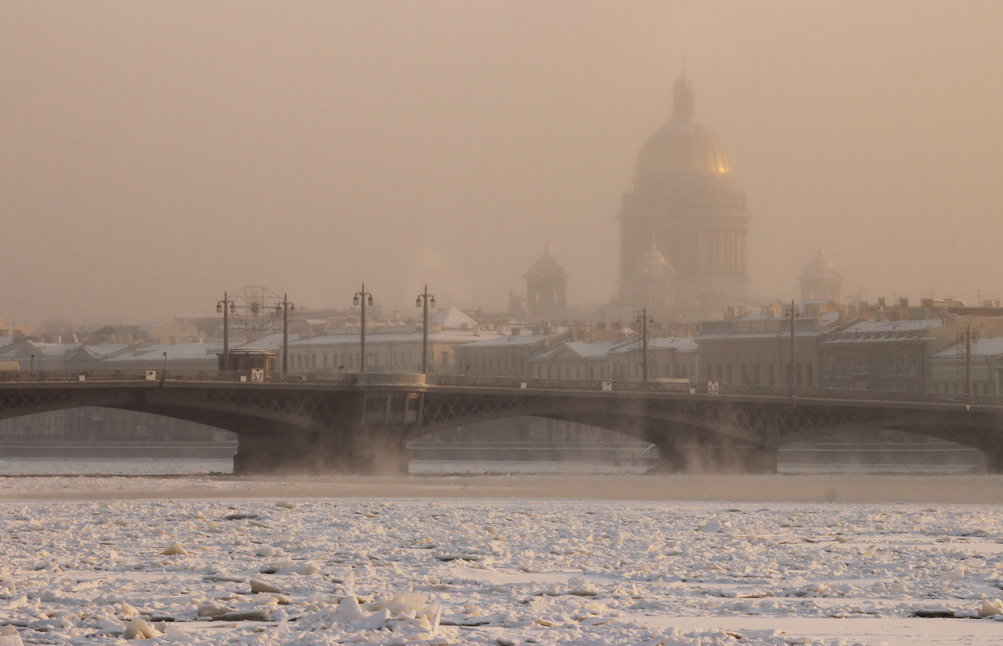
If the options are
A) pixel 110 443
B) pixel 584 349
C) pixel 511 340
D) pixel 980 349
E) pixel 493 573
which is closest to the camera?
pixel 493 573

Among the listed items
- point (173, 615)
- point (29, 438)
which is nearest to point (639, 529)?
point (173, 615)

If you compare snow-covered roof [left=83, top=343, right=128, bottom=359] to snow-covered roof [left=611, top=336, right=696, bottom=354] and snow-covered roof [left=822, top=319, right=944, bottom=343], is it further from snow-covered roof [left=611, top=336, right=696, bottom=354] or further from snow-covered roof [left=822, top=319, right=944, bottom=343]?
snow-covered roof [left=822, top=319, right=944, bottom=343]

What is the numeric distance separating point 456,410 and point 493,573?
60.5 m

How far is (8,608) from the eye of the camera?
24188mm

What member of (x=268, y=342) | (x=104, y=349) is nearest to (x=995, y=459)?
(x=268, y=342)

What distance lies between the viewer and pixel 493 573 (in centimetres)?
2955

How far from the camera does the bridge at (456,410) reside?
269 ft

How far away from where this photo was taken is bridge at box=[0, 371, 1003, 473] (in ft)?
269

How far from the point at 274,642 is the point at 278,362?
15392 centimetres

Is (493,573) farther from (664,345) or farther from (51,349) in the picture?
(51,349)

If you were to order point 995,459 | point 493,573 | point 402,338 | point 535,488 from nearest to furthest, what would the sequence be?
1. point 493,573
2. point 535,488
3. point 995,459
4. point 402,338

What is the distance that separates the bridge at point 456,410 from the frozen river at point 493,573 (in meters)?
29.8

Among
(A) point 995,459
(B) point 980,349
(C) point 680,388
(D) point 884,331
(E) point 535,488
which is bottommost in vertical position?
(E) point 535,488

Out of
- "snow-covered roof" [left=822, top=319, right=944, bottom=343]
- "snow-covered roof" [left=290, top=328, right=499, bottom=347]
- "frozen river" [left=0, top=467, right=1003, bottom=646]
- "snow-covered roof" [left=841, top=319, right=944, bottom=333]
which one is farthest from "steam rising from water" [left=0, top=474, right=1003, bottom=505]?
"snow-covered roof" [left=290, top=328, right=499, bottom=347]
